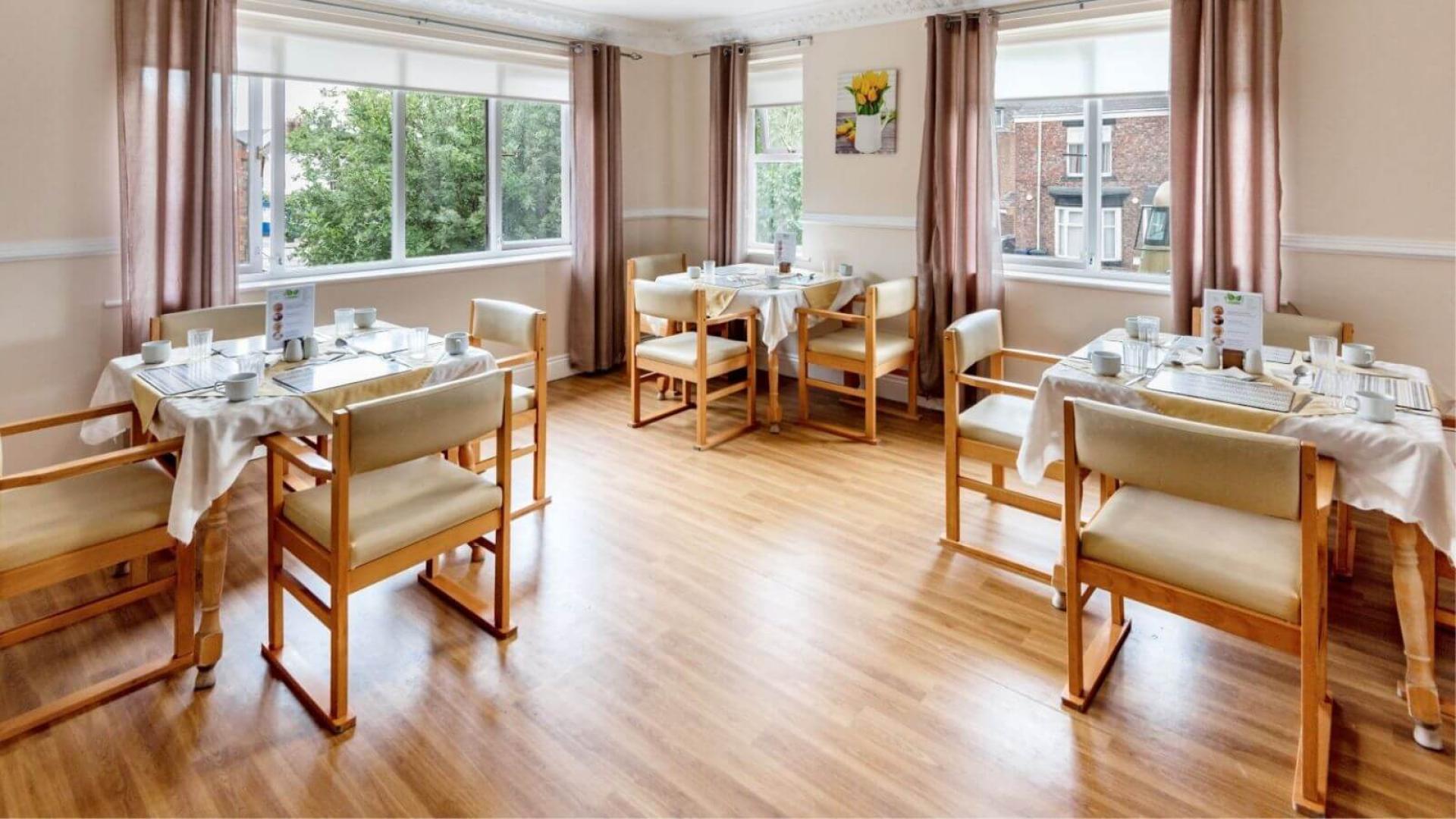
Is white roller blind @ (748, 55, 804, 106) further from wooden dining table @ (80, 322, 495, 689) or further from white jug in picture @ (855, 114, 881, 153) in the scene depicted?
wooden dining table @ (80, 322, 495, 689)

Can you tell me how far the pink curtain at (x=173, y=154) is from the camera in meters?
3.33

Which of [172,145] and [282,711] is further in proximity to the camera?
[172,145]

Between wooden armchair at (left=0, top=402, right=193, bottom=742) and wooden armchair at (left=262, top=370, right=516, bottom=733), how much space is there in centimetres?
24

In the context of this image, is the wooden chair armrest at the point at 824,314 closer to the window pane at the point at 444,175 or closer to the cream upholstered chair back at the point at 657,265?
the cream upholstered chair back at the point at 657,265

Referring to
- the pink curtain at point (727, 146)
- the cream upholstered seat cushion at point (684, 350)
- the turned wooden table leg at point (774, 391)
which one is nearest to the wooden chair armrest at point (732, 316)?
the cream upholstered seat cushion at point (684, 350)

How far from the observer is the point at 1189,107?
12.1 feet

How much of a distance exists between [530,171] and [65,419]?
347cm

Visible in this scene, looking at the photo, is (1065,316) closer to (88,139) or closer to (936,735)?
(936,735)

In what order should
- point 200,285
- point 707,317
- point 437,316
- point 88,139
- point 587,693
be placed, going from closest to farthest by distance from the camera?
point 587,693 < point 88,139 < point 200,285 < point 707,317 < point 437,316

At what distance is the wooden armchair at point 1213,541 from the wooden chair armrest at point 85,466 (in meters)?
2.25

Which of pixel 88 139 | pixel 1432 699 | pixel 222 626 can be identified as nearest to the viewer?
pixel 1432 699

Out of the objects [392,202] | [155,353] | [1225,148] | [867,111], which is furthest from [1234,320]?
[392,202]

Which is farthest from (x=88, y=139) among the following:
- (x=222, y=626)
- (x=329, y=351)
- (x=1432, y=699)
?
(x=1432, y=699)

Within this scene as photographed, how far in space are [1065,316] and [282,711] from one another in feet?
12.9
